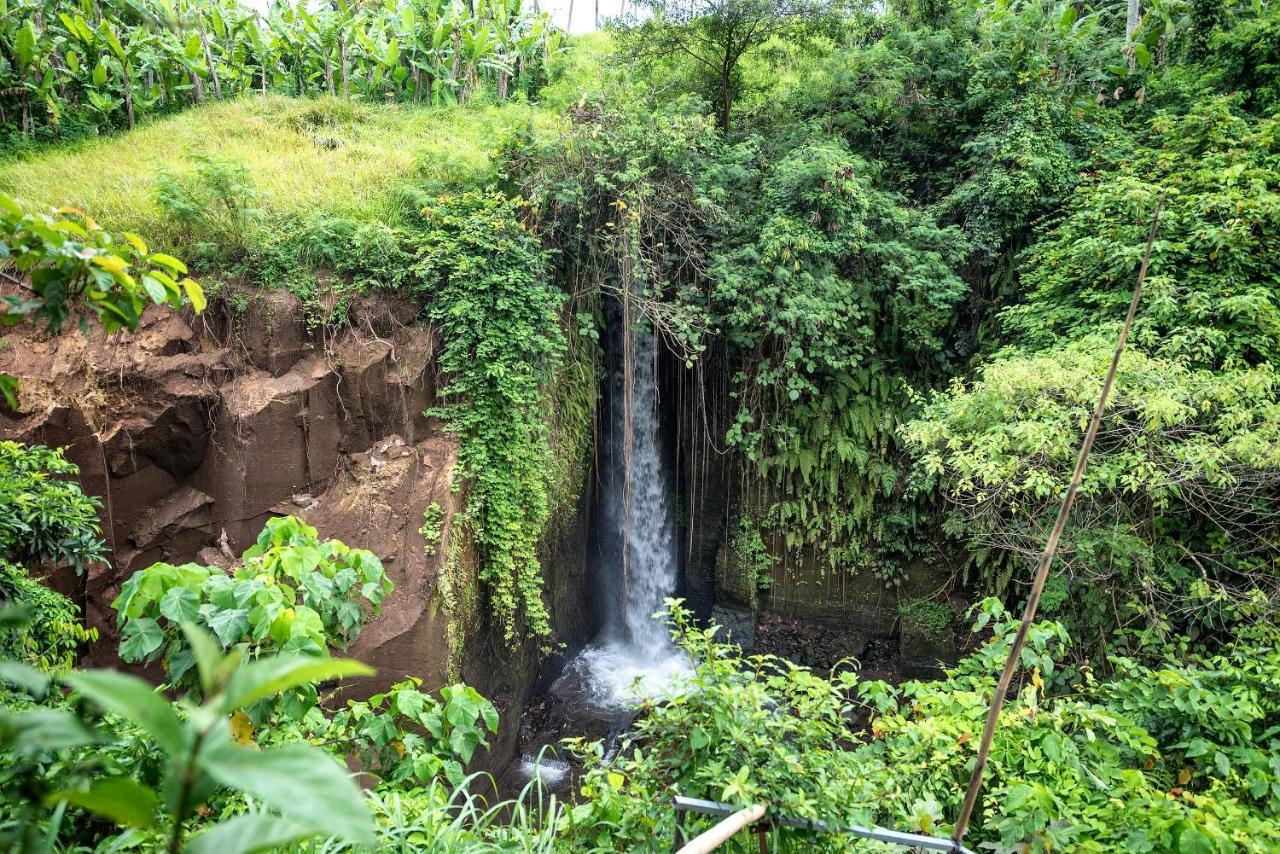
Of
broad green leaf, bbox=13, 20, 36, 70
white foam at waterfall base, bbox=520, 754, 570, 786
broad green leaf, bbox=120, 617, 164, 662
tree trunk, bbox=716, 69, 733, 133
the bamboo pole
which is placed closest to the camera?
the bamboo pole

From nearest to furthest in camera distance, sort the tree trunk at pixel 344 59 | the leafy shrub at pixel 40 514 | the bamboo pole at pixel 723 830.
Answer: the bamboo pole at pixel 723 830, the leafy shrub at pixel 40 514, the tree trunk at pixel 344 59

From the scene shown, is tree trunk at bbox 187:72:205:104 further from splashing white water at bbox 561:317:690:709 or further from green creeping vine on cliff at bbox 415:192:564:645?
splashing white water at bbox 561:317:690:709

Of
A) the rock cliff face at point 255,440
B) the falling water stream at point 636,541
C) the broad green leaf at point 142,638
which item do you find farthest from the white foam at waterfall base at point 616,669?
the broad green leaf at point 142,638

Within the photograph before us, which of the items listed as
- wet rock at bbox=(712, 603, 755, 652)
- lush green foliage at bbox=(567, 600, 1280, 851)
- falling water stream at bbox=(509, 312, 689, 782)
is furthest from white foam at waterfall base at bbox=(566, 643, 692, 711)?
lush green foliage at bbox=(567, 600, 1280, 851)

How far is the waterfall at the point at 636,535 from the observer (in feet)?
28.7

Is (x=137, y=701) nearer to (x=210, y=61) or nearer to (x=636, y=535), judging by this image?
(x=636, y=535)

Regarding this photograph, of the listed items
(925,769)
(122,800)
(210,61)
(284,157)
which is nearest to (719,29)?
(284,157)

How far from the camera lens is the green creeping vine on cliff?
626 centimetres

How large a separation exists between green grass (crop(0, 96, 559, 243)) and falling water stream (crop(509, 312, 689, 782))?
2904 mm

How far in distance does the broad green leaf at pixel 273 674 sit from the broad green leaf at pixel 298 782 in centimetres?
5

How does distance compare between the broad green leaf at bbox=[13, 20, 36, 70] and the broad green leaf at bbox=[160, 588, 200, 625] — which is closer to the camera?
the broad green leaf at bbox=[160, 588, 200, 625]

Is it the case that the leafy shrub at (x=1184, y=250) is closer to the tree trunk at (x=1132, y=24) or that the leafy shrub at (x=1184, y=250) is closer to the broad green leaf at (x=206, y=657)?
the tree trunk at (x=1132, y=24)

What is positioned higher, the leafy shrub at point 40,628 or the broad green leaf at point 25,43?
the broad green leaf at point 25,43

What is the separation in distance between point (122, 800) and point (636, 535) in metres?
8.47
